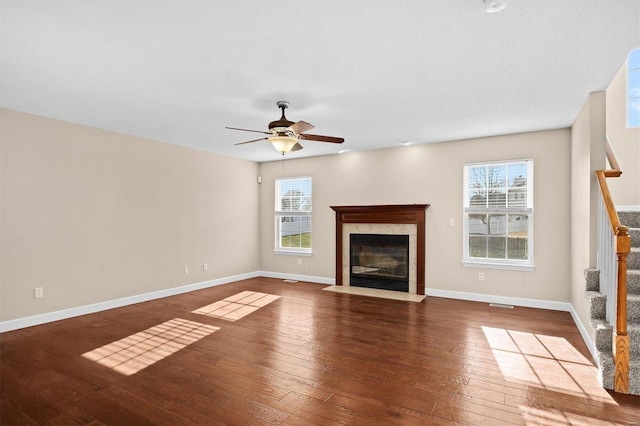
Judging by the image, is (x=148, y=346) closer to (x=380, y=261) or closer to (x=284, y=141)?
(x=284, y=141)

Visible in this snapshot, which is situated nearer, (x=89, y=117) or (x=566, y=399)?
(x=566, y=399)

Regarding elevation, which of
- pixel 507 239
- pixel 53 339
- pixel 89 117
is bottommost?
pixel 53 339

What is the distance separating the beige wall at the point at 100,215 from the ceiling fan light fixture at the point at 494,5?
5147 millimetres

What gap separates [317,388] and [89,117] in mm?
4362

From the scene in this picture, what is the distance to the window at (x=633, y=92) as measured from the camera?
15.5 feet

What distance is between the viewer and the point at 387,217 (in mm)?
6199

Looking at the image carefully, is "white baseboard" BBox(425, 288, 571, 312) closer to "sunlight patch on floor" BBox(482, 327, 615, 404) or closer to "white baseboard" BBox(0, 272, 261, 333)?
"sunlight patch on floor" BBox(482, 327, 615, 404)

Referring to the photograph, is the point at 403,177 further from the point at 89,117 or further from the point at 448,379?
the point at 89,117

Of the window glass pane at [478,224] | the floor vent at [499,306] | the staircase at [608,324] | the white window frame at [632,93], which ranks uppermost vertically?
the white window frame at [632,93]

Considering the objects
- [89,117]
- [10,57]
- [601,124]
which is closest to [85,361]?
[10,57]

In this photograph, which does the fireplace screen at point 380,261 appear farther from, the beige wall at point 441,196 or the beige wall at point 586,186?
the beige wall at point 586,186

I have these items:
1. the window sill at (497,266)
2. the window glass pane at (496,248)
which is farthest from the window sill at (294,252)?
the window glass pane at (496,248)

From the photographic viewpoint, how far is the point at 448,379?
9.22 feet

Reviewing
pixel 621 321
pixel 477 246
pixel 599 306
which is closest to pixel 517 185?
pixel 477 246
